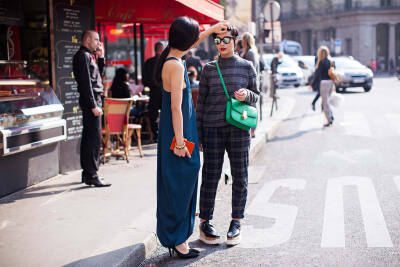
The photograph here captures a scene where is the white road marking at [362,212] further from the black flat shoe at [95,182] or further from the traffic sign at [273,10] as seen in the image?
the traffic sign at [273,10]

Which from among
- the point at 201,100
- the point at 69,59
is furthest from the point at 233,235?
the point at 69,59

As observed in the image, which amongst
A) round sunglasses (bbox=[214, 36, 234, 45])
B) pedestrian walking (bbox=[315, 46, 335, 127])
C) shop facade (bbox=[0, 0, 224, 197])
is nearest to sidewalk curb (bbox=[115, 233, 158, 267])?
round sunglasses (bbox=[214, 36, 234, 45])

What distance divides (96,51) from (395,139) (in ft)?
21.0

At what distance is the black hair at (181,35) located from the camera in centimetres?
415

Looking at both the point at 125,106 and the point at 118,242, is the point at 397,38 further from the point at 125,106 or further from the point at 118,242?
the point at 118,242

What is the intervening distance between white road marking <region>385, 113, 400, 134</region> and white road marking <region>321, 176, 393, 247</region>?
17.3 ft

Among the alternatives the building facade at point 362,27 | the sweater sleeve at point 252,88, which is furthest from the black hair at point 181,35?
the building facade at point 362,27

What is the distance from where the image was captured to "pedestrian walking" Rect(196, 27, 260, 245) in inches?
186

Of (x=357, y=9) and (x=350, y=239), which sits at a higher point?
(x=357, y=9)

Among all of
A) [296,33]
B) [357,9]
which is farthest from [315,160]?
[296,33]

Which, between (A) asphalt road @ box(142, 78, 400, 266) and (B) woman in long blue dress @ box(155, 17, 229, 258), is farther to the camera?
(A) asphalt road @ box(142, 78, 400, 266)

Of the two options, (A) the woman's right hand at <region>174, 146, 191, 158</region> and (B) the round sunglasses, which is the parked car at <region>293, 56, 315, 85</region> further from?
(A) the woman's right hand at <region>174, 146, 191, 158</region>

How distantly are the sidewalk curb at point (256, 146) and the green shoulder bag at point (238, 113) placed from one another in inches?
45.7

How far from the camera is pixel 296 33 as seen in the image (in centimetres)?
6781
